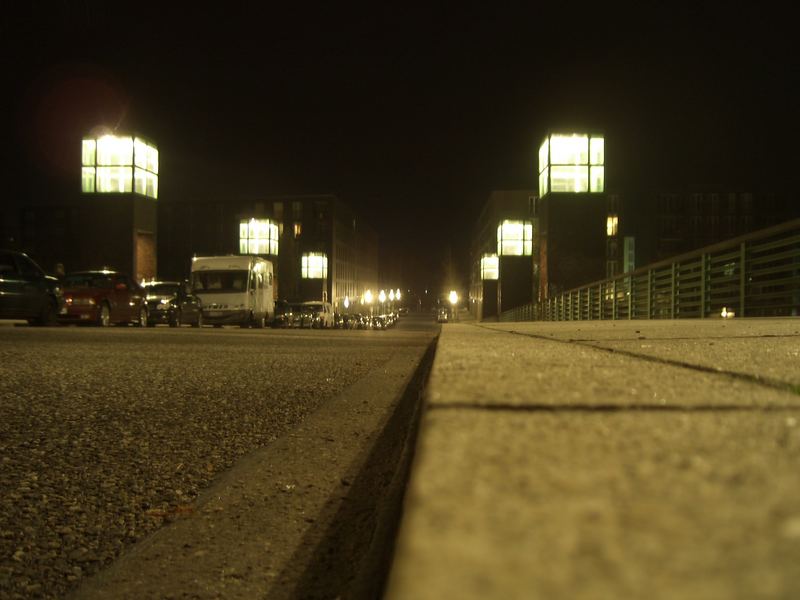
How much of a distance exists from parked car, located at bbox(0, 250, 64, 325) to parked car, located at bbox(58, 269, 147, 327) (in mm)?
1015

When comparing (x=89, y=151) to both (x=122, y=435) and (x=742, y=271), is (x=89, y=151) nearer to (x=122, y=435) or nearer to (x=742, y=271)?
(x=742, y=271)

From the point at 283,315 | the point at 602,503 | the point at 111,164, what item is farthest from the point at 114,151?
the point at 602,503

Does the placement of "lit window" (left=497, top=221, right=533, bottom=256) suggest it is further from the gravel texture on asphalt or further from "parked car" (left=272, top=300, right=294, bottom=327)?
the gravel texture on asphalt

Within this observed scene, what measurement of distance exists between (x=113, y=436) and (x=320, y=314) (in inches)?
1454

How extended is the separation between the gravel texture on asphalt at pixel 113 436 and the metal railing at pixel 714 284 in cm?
690

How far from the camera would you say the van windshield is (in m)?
25.5

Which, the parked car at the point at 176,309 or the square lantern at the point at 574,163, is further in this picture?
the square lantern at the point at 574,163

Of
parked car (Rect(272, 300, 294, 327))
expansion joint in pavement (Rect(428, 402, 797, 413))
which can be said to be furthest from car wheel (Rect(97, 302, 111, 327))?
expansion joint in pavement (Rect(428, 402, 797, 413))

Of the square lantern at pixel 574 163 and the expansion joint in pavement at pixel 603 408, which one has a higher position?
the square lantern at pixel 574 163

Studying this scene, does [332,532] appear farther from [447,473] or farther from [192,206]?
[192,206]

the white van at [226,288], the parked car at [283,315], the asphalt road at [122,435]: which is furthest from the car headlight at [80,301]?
the parked car at [283,315]

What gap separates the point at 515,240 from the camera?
46.2 metres

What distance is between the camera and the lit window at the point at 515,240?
1811 inches

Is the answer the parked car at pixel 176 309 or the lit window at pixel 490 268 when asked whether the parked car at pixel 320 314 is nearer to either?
the parked car at pixel 176 309
